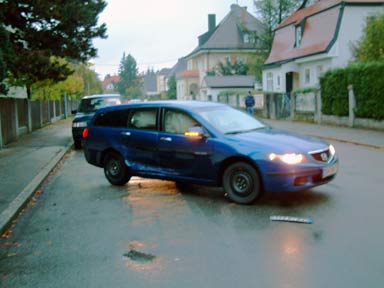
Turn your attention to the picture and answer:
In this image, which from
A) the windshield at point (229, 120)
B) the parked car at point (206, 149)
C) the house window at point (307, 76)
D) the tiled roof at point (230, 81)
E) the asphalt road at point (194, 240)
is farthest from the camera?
the tiled roof at point (230, 81)

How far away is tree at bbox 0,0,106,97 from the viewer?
17.7 meters

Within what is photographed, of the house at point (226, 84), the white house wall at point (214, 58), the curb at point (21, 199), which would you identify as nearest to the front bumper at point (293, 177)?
the curb at point (21, 199)

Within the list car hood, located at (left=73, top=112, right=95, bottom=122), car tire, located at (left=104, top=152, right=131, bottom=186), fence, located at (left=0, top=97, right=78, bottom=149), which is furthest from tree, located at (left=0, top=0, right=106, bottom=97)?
car tire, located at (left=104, top=152, right=131, bottom=186)

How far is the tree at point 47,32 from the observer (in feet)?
57.9

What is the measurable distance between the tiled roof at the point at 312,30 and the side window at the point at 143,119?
2442 cm

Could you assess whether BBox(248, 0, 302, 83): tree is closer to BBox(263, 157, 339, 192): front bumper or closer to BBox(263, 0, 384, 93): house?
BBox(263, 0, 384, 93): house

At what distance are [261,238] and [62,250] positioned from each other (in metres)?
2.34

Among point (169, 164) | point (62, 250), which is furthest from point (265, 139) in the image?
point (62, 250)

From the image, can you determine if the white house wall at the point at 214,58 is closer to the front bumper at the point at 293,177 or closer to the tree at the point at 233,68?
the tree at the point at 233,68

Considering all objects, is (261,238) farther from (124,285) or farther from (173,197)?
(173,197)

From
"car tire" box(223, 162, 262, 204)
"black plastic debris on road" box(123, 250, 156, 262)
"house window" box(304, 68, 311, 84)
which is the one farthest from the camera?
"house window" box(304, 68, 311, 84)

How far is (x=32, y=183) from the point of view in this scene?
9.66 m

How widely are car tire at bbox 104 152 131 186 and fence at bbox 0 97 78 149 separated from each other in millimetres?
8395

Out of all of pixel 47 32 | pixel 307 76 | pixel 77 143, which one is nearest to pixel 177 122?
pixel 77 143
